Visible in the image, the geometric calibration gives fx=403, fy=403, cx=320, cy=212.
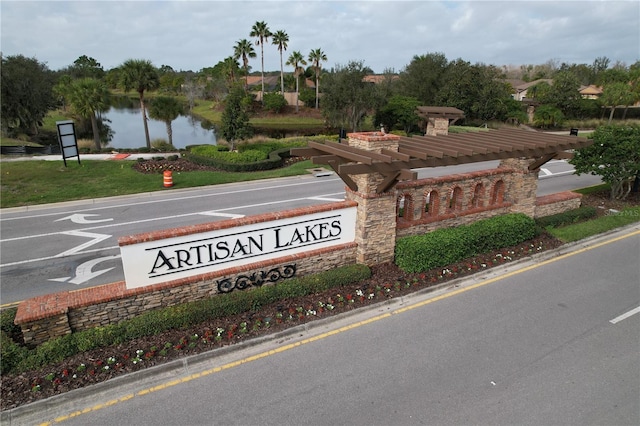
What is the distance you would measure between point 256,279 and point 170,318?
1940 mm

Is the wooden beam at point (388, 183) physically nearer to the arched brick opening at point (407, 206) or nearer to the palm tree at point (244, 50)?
the arched brick opening at point (407, 206)

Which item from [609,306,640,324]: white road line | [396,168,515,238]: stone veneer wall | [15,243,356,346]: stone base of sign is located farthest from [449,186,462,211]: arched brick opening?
[15,243,356,346]: stone base of sign

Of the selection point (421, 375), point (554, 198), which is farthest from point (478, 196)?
point (421, 375)

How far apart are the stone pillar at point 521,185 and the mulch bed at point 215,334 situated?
245 centimetres

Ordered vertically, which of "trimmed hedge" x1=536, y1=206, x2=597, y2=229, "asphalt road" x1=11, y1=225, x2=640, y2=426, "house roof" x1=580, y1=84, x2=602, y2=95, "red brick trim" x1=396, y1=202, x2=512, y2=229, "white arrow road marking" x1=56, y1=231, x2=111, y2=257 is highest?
"house roof" x1=580, y1=84, x2=602, y2=95

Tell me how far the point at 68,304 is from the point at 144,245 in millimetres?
1609

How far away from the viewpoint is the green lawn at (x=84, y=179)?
1791cm

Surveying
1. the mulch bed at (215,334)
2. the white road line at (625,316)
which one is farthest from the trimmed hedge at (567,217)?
the white road line at (625,316)

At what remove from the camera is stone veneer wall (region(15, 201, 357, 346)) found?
6957 millimetres

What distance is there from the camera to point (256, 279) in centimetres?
881

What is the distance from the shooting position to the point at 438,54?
1948 inches

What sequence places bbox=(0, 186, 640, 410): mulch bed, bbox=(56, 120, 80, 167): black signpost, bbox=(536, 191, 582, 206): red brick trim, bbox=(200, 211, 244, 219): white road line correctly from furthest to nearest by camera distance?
bbox=(56, 120, 80, 167): black signpost
bbox=(200, 211, 244, 219): white road line
bbox=(536, 191, 582, 206): red brick trim
bbox=(0, 186, 640, 410): mulch bed

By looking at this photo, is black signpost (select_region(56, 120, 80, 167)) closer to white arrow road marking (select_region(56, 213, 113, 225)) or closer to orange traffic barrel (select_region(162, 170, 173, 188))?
orange traffic barrel (select_region(162, 170, 173, 188))

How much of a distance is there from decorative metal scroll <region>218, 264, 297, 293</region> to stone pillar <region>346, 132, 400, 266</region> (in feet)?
6.24
